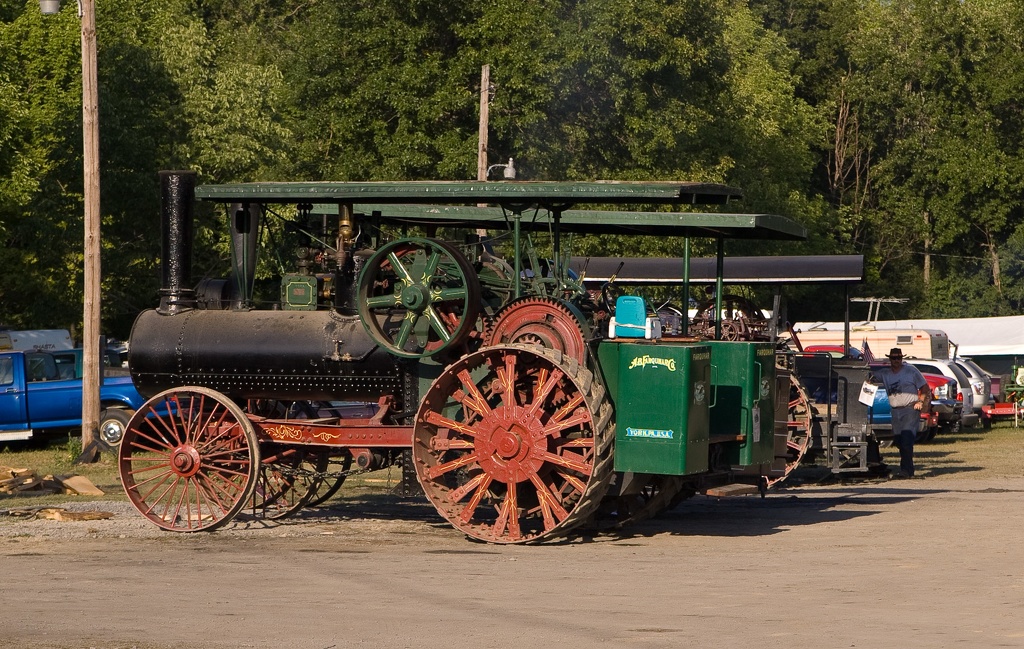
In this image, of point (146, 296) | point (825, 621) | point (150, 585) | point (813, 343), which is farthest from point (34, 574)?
point (813, 343)

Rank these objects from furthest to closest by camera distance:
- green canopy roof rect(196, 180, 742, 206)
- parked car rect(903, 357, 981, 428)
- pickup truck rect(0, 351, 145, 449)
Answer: parked car rect(903, 357, 981, 428)
pickup truck rect(0, 351, 145, 449)
green canopy roof rect(196, 180, 742, 206)

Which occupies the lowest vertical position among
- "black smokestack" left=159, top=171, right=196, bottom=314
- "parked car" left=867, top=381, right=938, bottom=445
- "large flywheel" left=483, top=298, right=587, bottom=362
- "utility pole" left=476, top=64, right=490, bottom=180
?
"parked car" left=867, top=381, right=938, bottom=445

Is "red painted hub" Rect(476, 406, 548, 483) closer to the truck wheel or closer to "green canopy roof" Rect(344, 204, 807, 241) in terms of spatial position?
"green canopy roof" Rect(344, 204, 807, 241)

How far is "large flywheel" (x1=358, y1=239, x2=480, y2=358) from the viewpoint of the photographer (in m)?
12.2

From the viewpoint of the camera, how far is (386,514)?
47.2 ft

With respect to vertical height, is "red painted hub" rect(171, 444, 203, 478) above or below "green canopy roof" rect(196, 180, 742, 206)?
below

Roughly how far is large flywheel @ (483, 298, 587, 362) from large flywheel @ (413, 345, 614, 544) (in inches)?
7.3

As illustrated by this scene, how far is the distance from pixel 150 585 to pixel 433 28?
95.0ft

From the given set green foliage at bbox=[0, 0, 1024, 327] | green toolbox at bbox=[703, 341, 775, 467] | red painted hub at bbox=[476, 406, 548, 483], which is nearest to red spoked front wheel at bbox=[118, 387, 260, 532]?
red painted hub at bbox=[476, 406, 548, 483]

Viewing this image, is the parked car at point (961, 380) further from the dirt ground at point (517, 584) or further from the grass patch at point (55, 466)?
the dirt ground at point (517, 584)

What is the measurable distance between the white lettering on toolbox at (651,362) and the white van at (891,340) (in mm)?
22847

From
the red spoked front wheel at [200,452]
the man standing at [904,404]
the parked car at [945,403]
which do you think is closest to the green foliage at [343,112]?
the parked car at [945,403]

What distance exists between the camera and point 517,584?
32.5 ft

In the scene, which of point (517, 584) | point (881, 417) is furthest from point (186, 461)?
point (881, 417)
